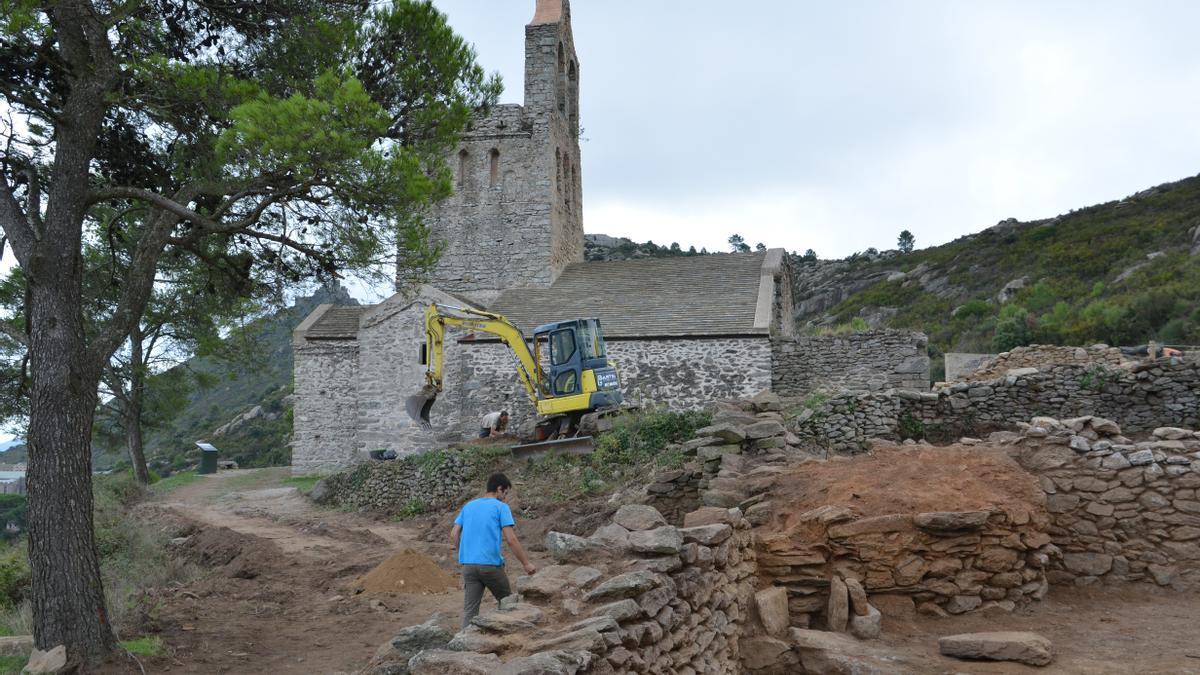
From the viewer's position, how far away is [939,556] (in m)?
7.44

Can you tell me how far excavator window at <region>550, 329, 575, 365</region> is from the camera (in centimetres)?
1571

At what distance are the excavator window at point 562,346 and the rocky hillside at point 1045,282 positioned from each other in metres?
A: 20.0

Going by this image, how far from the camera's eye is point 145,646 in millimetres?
7574

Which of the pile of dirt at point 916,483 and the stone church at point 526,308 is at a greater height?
the stone church at point 526,308

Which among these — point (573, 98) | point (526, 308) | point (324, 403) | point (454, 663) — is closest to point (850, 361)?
point (526, 308)

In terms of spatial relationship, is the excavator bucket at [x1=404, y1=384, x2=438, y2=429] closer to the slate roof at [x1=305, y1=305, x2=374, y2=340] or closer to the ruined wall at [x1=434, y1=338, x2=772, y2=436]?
the ruined wall at [x1=434, y1=338, x2=772, y2=436]

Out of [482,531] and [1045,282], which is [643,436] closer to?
[482,531]

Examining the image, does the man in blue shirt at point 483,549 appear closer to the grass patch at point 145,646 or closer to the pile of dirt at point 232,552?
the grass patch at point 145,646

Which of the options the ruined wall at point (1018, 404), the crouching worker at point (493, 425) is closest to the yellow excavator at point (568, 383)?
the crouching worker at point (493, 425)

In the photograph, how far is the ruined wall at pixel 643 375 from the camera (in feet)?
59.0

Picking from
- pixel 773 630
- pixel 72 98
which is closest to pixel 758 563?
pixel 773 630

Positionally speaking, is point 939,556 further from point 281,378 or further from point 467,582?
point 281,378

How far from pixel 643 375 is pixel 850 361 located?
4.62 m

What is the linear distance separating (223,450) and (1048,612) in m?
39.2
